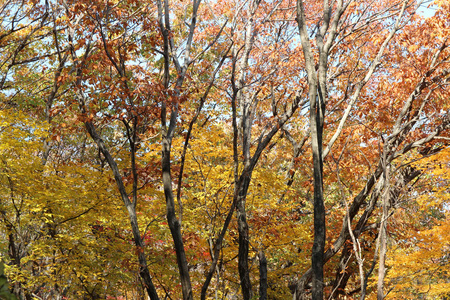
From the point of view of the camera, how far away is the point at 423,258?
32.1 feet

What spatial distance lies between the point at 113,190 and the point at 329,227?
679 cm

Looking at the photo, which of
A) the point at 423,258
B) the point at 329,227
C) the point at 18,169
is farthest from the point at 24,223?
the point at 423,258

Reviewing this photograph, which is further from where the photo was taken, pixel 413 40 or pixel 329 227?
pixel 329 227

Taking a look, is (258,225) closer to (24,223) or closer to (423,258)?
(423,258)

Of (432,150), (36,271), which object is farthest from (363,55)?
(36,271)

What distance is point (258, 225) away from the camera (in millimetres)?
8883

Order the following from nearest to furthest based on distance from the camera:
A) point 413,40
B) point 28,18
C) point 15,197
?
point 15,197, point 413,40, point 28,18

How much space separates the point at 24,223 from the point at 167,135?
5236mm

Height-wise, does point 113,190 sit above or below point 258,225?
above

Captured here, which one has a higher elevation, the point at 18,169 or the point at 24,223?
the point at 18,169

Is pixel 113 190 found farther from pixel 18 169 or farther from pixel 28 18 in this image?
pixel 28 18

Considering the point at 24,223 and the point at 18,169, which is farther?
the point at 24,223

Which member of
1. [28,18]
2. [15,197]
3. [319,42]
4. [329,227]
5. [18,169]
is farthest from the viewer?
[329,227]

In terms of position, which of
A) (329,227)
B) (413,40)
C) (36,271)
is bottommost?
(36,271)
